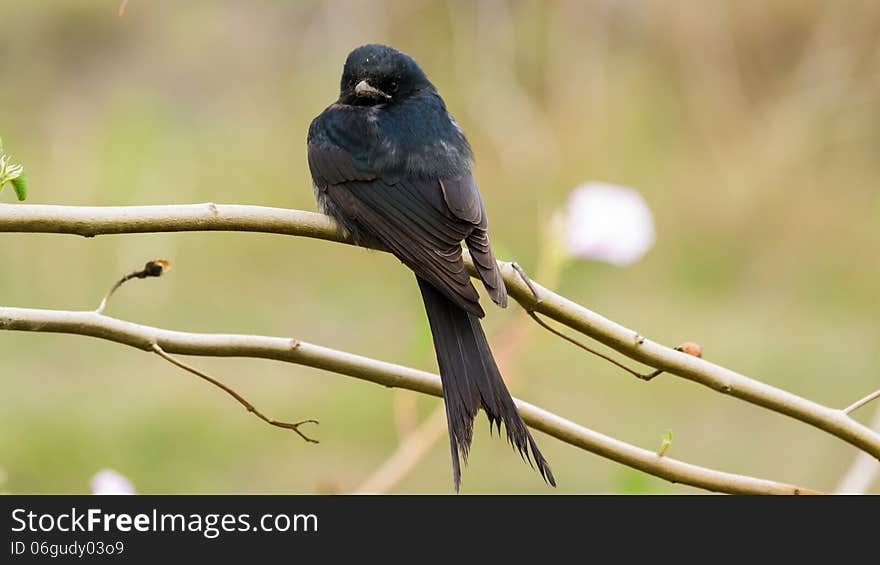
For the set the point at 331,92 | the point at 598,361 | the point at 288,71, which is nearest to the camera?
the point at 598,361

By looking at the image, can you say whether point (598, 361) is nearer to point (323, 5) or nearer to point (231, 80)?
point (323, 5)

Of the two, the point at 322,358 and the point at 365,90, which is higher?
the point at 365,90

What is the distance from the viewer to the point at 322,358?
1325 mm

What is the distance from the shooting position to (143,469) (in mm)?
3492

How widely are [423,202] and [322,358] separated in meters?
0.49

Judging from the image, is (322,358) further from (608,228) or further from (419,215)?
(608,228)

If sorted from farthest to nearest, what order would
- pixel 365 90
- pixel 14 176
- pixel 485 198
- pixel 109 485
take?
1. pixel 485 198
2. pixel 365 90
3. pixel 109 485
4. pixel 14 176

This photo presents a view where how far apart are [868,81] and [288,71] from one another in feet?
7.24

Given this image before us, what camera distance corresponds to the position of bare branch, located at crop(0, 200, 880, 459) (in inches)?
49.1

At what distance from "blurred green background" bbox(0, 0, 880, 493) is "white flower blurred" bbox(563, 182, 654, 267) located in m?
1.51

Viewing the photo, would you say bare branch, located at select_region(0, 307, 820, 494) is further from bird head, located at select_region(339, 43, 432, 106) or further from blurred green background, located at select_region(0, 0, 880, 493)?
blurred green background, located at select_region(0, 0, 880, 493)

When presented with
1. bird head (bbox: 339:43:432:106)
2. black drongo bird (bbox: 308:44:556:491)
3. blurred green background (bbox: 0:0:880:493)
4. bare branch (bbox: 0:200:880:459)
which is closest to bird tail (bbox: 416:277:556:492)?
black drongo bird (bbox: 308:44:556:491)

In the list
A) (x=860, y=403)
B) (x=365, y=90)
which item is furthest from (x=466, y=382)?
(x=365, y=90)

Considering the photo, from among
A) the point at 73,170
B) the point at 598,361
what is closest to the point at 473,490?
the point at 598,361
